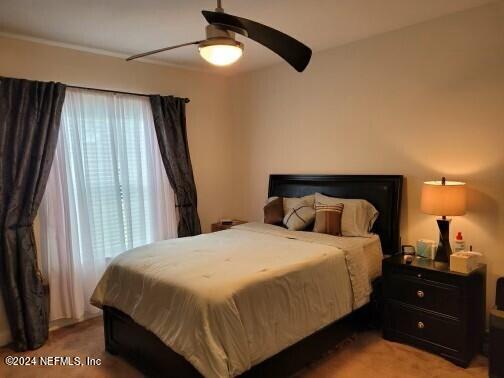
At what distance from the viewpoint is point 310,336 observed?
2.42m

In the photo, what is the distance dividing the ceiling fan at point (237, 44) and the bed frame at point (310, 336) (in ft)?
5.51

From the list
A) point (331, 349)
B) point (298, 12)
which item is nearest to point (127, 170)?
point (298, 12)

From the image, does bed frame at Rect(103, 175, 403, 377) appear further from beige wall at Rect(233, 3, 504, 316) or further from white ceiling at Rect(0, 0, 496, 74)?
white ceiling at Rect(0, 0, 496, 74)

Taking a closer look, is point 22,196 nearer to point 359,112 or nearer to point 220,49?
point 220,49

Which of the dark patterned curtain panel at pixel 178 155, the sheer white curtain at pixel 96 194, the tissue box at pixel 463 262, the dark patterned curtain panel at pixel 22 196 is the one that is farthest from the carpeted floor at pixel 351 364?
the dark patterned curtain panel at pixel 178 155

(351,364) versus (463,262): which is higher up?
(463,262)

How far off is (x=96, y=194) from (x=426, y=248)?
3.05m

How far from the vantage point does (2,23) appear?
2746 millimetres

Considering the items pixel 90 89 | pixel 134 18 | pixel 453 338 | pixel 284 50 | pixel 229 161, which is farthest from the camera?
pixel 229 161

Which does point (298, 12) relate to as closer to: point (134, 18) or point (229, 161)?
point (134, 18)

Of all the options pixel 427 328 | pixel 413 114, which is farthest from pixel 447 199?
pixel 427 328

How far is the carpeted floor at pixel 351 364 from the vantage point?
8.00 feet

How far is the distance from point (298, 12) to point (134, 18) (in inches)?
49.9

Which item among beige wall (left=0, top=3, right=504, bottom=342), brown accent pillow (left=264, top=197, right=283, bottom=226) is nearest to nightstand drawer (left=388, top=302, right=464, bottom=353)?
beige wall (left=0, top=3, right=504, bottom=342)
